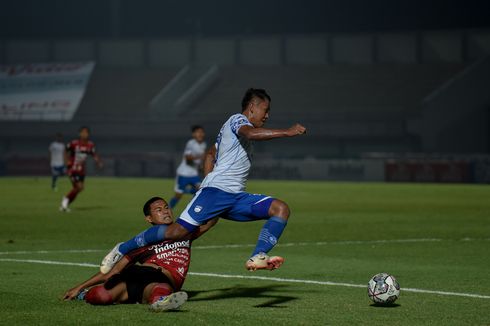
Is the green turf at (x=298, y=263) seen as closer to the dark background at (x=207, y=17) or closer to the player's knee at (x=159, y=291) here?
the player's knee at (x=159, y=291)

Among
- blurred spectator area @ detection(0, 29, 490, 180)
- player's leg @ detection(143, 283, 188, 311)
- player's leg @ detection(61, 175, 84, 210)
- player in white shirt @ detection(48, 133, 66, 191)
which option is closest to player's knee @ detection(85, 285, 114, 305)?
player's leg @ detection(143, 283, 188, 311)

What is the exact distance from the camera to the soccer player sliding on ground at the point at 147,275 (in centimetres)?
991

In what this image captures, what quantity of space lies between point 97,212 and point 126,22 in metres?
51.4

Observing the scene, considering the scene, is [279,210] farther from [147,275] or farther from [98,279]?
[98,279]

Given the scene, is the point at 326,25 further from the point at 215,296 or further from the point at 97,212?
the point at 215,296

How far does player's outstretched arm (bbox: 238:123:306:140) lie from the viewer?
9492 millimetres

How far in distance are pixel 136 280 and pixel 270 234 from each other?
1.34m

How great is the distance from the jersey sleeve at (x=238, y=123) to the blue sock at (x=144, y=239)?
116cm

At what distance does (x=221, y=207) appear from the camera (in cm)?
1041

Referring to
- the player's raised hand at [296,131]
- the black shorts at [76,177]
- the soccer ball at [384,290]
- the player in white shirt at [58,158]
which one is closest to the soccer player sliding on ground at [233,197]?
the player's raised hand at [296,131]

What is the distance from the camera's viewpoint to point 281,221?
1025cm

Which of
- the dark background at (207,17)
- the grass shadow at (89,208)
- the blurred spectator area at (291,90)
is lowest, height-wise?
the grass shadow at (89,208)

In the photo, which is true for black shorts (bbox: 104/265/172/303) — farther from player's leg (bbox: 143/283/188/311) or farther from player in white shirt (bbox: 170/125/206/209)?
player in white shirt (bbox: 170/125/206/209)

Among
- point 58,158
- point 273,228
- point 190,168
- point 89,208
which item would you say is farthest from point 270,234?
point 58,158
